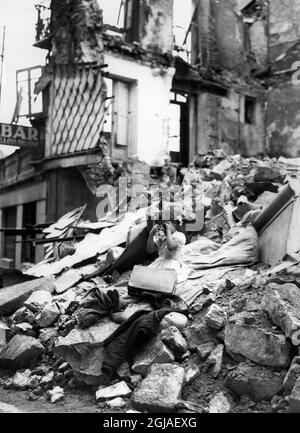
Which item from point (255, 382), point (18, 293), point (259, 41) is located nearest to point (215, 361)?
point (255, 382)

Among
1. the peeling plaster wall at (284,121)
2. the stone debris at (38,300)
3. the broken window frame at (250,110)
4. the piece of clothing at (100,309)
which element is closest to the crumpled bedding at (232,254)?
the piece of clothing at (100,309)

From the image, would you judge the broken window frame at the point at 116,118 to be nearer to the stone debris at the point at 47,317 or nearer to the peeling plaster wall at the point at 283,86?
the peeling plaster wall at the point at 283,86

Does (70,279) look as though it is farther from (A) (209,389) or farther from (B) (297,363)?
(B) (297,363)

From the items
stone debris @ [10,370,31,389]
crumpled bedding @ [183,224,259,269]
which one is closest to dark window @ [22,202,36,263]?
A: crumpled bedding @ [183,224,259,269]

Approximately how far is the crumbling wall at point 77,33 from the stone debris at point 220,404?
35.7ft

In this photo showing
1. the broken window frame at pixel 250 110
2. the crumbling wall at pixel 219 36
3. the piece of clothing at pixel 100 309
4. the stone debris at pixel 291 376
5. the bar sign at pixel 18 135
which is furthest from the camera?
the broken window frame at pixel 250 110

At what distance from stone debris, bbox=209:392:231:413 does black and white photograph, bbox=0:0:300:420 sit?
12 millimetres

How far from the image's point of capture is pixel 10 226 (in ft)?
61.0

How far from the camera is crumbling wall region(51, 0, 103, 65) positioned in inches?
524

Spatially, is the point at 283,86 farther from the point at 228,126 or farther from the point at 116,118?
the point at 116,118

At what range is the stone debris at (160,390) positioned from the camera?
3.93m

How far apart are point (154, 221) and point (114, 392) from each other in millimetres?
2718

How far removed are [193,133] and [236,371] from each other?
42.4ft
